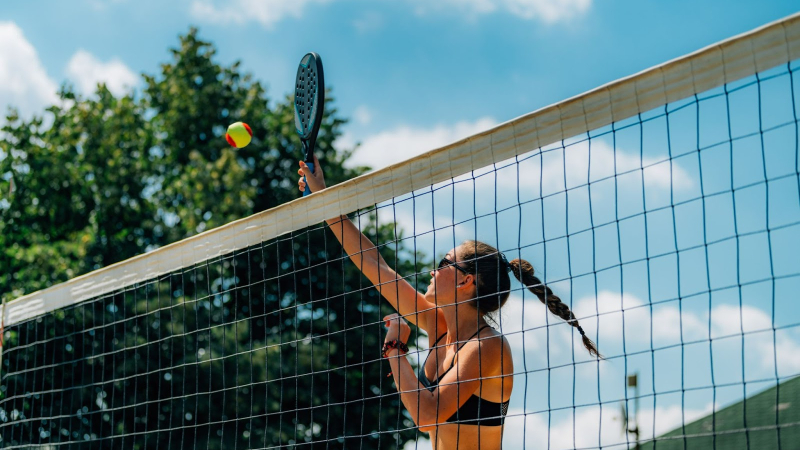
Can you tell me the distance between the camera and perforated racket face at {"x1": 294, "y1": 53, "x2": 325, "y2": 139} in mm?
4656

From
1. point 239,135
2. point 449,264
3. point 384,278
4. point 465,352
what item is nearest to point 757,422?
point 239,135

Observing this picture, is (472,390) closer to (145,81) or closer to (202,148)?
(202,148)

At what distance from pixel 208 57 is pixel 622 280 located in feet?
57.0

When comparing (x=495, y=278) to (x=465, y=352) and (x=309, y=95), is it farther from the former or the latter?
(x=309, y=95)

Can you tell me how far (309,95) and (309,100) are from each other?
27mm

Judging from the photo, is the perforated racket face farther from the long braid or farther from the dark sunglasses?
the long braid

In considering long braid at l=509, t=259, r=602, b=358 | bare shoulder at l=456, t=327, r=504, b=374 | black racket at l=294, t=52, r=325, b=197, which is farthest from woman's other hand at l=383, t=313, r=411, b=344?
black racket at l=294, t=52, r=325, b=197

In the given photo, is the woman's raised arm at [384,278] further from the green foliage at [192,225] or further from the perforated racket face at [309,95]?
the green foliage at [192,225]

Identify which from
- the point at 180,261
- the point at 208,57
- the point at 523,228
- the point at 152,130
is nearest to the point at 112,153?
the point at 152,130

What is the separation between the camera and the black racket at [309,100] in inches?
182

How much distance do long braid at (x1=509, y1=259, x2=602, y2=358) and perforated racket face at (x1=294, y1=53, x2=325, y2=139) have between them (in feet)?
4.50

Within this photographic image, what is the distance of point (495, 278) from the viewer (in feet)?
12.4

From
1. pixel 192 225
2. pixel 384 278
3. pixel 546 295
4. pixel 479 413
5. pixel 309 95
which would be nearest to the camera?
pixel 479 413

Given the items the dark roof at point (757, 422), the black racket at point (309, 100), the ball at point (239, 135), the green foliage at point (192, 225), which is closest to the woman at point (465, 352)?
the black racket at point (309, 100)
